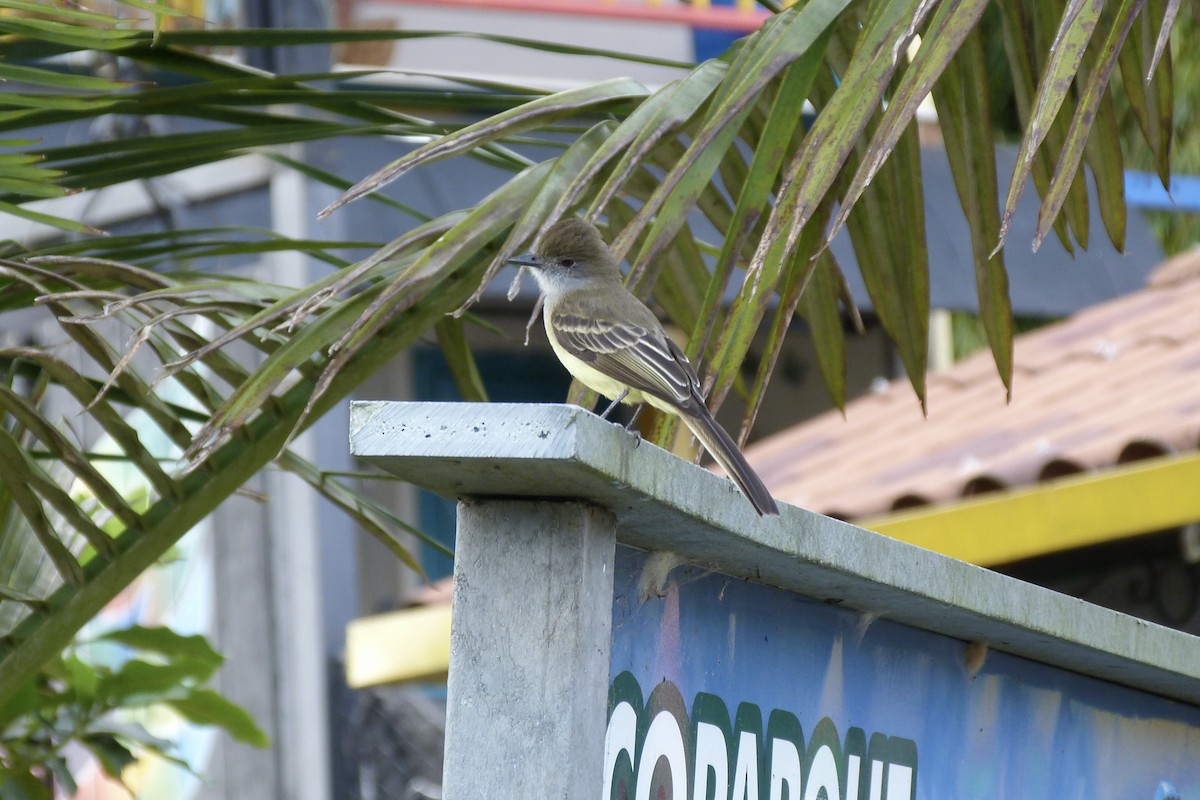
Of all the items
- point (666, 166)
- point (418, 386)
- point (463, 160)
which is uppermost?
point (463, 160)

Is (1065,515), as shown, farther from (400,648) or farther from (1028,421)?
(400,648)

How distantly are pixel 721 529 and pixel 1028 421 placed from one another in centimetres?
510

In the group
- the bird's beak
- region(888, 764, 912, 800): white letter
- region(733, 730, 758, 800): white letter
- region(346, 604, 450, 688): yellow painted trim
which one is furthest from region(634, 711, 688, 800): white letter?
region(346, 604, 450, 688): yellow painted trim

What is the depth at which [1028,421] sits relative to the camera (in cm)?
702

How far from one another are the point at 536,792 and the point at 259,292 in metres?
2.24

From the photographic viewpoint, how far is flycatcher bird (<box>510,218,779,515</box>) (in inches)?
127

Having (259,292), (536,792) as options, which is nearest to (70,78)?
(259,292)

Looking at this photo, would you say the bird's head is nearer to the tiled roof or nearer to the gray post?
the gray post

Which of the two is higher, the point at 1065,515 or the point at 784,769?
the point at 1065,515

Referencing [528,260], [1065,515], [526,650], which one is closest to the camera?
[526,650]

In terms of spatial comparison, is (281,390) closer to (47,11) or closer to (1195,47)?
(47,11)

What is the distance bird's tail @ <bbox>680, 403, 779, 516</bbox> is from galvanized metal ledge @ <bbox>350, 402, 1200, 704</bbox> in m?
0.02

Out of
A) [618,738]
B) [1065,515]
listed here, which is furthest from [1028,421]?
[618,738]

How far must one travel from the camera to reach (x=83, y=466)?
11.0ft
